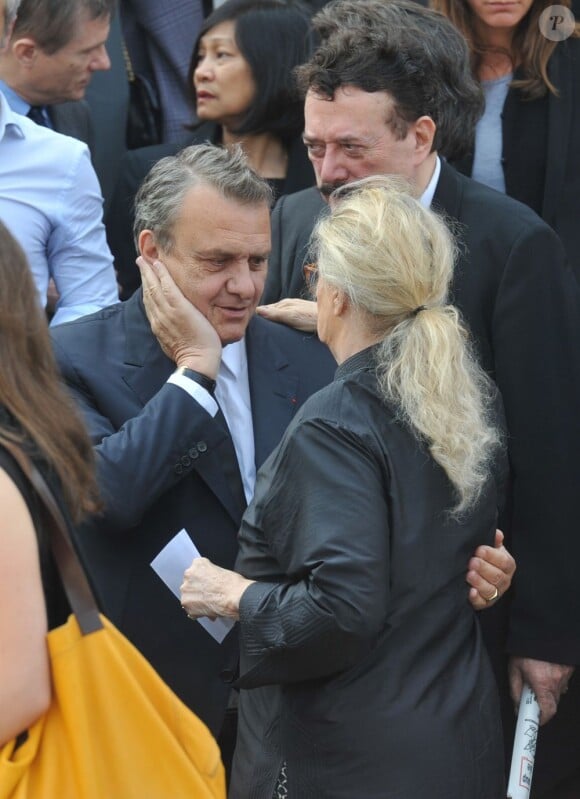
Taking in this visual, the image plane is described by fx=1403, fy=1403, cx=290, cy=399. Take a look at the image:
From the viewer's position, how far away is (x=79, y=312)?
4.00m

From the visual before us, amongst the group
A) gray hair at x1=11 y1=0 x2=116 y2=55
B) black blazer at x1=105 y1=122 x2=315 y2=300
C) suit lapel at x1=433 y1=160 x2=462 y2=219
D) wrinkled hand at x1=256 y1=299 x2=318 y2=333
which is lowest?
black blazer at x1=105 y1=122 x2=315 y2=300

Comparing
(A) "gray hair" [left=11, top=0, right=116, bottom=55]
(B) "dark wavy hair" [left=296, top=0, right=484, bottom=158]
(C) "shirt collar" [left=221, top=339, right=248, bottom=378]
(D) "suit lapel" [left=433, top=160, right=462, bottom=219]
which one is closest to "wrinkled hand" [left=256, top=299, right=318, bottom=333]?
(C) "shirt collar" [left=221, top=339, right=248, bottom=378]

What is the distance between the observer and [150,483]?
292 cm

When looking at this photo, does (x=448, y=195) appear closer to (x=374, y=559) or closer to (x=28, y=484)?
(x=374, y=559)

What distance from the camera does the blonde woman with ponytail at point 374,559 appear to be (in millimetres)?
2582

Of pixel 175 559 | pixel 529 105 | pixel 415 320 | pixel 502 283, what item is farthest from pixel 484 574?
pixel 529 105

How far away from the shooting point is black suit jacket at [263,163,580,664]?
3.42 metres

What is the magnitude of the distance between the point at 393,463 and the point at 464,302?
2.94 feet

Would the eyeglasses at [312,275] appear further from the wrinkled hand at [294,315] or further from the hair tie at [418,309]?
the hair tie at [418,309]

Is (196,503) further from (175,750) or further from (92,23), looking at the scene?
(92,23)

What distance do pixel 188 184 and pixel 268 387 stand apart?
51cm

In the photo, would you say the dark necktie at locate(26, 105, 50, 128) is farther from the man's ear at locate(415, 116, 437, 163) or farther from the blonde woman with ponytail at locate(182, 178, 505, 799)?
the blonde woman with ponytail at locate(182, 178, 505, 799)

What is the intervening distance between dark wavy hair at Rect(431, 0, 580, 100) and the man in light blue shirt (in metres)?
1.31

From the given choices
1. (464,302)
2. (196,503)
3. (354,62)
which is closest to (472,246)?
(464,302)
